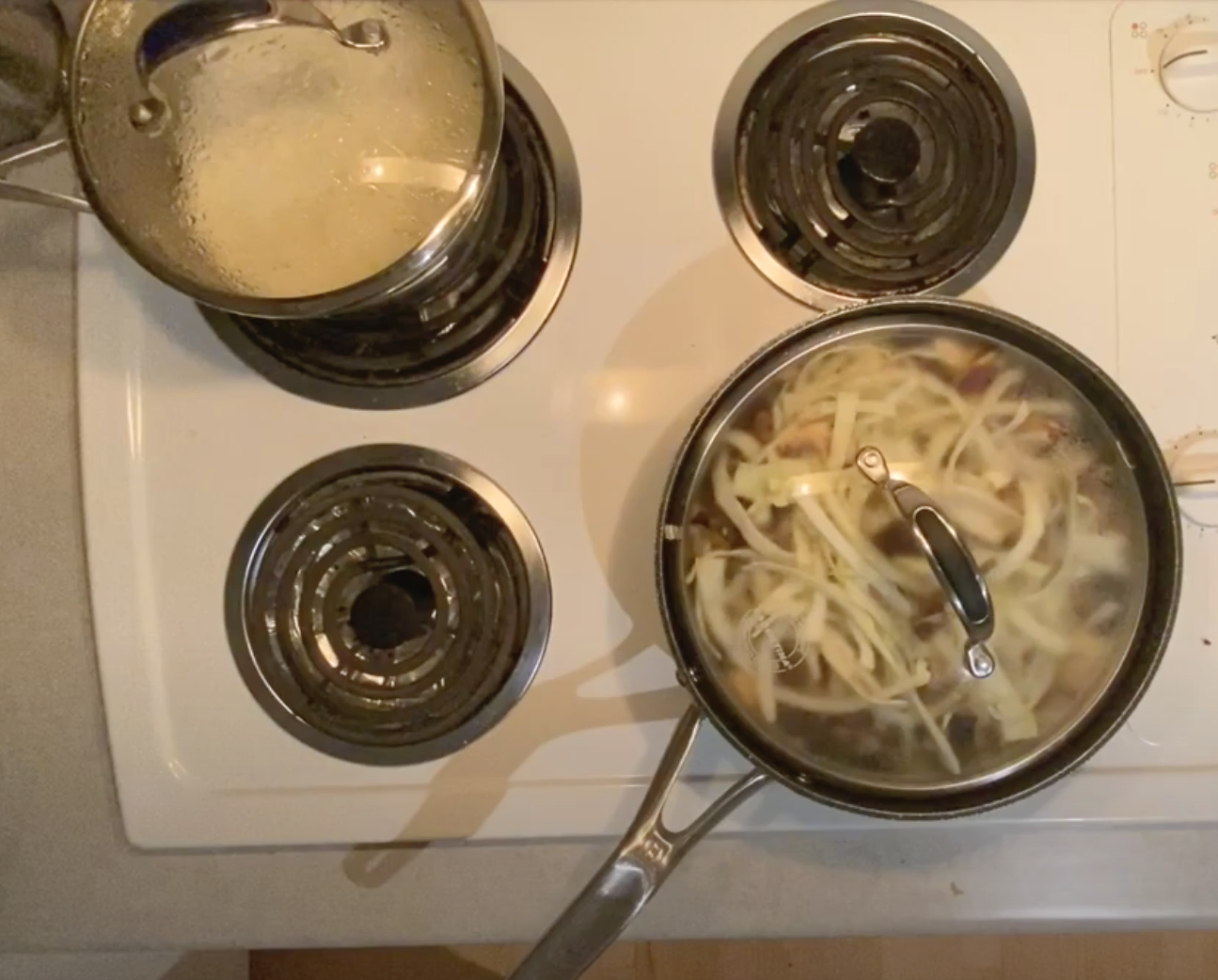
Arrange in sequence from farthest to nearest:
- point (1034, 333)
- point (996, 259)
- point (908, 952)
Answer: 1. point (908, 952)
2. point (996, 259)
3. point (1034, 333)

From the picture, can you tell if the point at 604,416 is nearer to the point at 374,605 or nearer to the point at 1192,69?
the point at 374,605

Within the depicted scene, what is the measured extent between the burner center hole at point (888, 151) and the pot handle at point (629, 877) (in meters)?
0.33

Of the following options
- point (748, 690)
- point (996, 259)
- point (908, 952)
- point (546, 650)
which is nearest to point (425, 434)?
point (546, 650)

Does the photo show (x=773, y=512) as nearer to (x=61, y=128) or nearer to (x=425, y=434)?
(x=425, y=434)

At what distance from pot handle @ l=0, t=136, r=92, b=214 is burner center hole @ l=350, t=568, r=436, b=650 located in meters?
0.26

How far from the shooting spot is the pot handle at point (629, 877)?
1.86 feet

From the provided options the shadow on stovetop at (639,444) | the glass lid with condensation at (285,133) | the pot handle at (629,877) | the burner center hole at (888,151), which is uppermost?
the burner center hole at (888,151)

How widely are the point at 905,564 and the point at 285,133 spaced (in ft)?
1.28

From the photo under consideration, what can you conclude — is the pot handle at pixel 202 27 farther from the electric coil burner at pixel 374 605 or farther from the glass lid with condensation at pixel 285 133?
the electric coil burner at pixel 374 605

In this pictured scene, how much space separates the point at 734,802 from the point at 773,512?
156mm

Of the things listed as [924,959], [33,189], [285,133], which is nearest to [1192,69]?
[285,133]

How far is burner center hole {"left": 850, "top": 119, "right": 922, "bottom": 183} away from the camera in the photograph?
25.6 inches

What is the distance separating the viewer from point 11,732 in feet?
2.30

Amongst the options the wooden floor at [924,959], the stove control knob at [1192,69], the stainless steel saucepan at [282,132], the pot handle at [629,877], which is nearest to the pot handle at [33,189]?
the stainless steel saucepan at [282,132]
